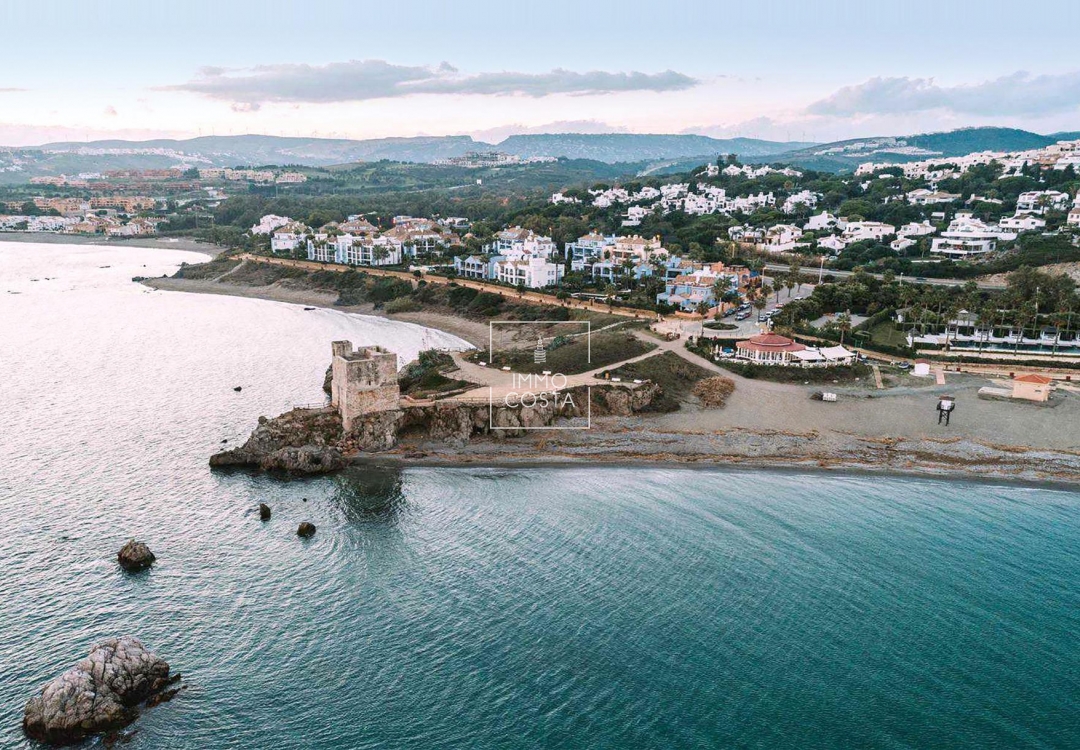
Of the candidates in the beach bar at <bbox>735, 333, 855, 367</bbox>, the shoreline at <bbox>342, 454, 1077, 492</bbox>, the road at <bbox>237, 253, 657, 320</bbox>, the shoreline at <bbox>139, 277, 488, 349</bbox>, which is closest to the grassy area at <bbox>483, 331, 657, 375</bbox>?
the beach bar at <bbox>735, 333, 855, 367</bbox>

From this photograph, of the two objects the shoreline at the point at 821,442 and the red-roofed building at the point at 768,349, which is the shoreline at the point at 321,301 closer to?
the red-roofed building at the point at 768,349

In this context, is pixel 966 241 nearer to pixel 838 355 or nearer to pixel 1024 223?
pixel 1024 223

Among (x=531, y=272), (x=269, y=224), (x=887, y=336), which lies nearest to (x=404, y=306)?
(x=531, y=272)

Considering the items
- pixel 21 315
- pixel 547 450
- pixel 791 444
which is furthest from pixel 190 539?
pixel 21 315

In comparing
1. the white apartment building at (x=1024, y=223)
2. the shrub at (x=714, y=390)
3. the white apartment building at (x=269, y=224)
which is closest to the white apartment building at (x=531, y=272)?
the shrub at (x=714, y=390)

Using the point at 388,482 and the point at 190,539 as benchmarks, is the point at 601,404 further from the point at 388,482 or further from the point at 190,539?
the point at 190,539
